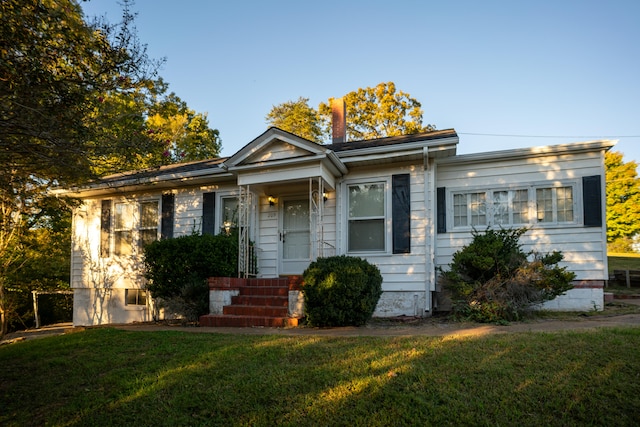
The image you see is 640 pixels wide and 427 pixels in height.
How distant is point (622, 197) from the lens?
1123 inches

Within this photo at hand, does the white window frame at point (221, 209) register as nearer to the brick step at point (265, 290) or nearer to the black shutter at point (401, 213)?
the brick step at point (265, 290)

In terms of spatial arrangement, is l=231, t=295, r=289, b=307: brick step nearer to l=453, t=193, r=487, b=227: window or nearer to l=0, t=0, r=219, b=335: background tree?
l=0, t=0, r=219, b=335: background tree

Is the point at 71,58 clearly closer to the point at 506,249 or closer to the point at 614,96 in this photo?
the point at 506,249

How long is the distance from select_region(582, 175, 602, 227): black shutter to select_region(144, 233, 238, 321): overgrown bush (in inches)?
278

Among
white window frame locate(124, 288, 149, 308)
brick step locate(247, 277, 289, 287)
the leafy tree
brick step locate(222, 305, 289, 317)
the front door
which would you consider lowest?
white window frame locate(124, 288, 149, 308)

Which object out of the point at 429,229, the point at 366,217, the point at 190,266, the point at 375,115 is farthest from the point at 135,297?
the point at 375,115

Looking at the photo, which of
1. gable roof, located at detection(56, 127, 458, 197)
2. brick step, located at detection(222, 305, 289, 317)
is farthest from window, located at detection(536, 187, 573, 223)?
brick step, located at detection(222, 305, 289, 317)

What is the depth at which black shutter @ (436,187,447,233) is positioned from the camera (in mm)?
8836

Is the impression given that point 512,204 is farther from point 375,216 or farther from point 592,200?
point 375,216

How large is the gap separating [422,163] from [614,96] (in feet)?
25.5

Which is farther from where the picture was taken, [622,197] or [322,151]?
[622,197]

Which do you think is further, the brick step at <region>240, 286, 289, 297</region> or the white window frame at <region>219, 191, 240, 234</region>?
the white window frame at <region>219, 191, 240, 234</region>

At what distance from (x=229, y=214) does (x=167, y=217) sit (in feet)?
6.00

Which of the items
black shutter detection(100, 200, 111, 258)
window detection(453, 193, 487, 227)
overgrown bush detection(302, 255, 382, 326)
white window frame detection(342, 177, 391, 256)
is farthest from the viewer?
black shutter detection(100, 200, 111, 258)
